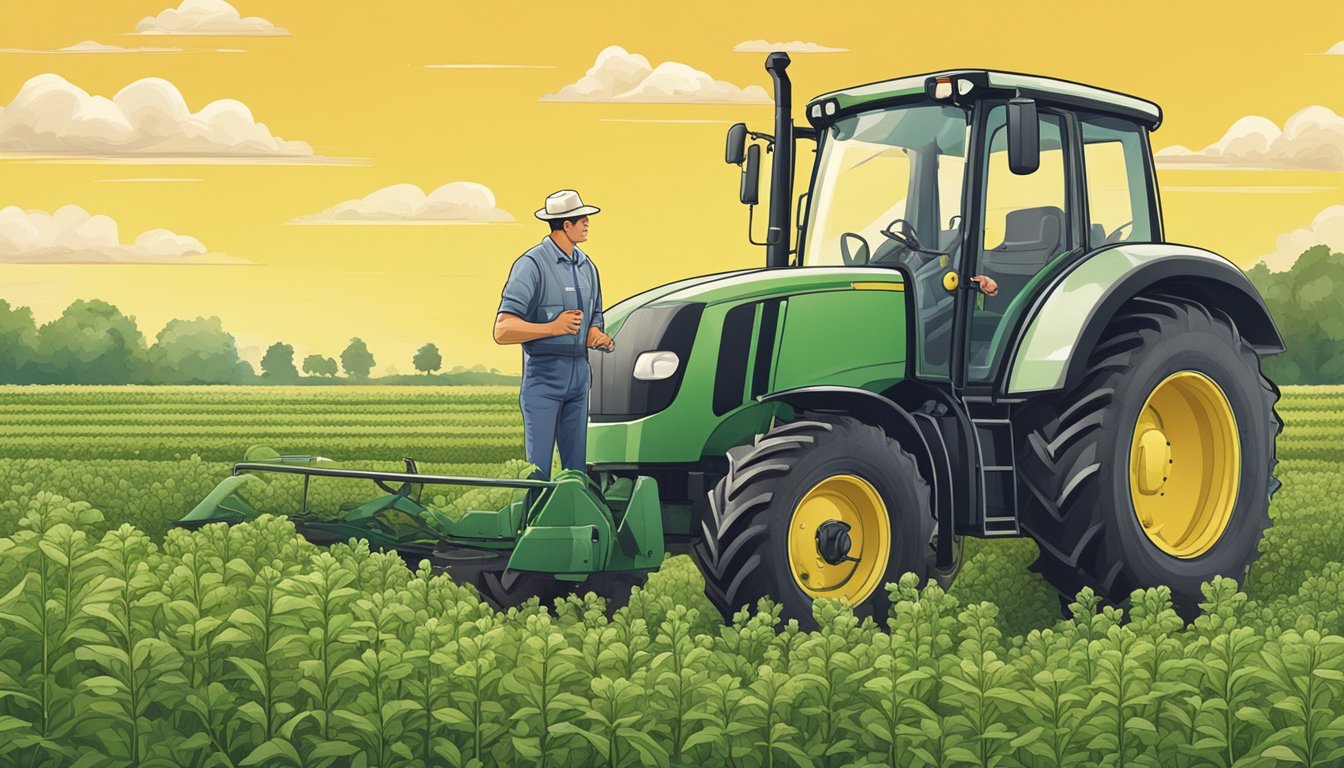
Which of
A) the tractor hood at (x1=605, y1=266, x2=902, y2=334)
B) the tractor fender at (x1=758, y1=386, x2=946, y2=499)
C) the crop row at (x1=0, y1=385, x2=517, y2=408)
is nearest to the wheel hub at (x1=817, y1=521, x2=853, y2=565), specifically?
the tractor fender at (x1=758, y1=386, x2=946, y2=499)

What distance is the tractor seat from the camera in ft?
26.2

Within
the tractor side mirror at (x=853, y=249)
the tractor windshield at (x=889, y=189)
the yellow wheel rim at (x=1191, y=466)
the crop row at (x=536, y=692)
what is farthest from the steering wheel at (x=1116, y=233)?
the crop row at (x=536, y=692)

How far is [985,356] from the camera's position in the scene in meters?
7.71

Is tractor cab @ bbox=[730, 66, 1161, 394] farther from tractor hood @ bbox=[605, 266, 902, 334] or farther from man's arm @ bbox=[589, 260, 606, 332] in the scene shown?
man's arm @ bbox=[589, 260, 606, 332]

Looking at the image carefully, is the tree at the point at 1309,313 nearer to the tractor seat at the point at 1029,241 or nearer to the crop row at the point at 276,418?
the crop row at the point at 276,418

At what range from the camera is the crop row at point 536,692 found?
4516 millimetres

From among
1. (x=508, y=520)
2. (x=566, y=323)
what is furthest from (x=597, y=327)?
(x=508, y=520)

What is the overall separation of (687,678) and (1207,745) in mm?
1625

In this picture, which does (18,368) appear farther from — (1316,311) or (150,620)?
(150,620)

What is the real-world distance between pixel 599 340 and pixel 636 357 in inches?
9.6

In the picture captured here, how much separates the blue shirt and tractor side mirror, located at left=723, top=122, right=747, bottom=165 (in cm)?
96

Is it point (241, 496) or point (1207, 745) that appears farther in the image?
point (241, 496)

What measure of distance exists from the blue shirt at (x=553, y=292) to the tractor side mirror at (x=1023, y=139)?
2.22 metres

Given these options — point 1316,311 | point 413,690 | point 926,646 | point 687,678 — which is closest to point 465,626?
point 413,690
